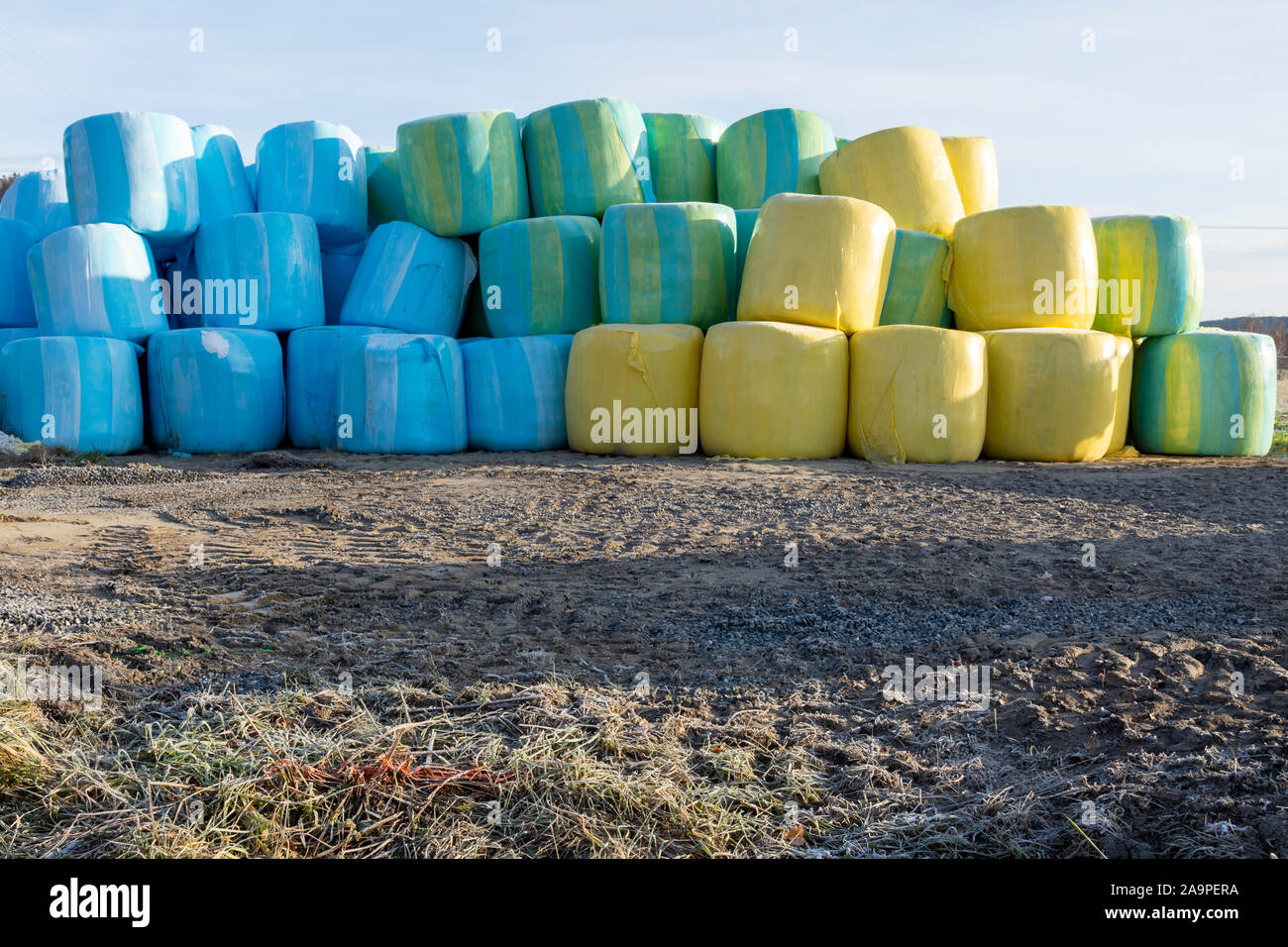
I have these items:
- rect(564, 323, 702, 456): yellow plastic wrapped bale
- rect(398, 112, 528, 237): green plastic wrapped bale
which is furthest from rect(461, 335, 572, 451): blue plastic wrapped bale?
rect(398, 112, 528, 237): green plastic wrapped bale

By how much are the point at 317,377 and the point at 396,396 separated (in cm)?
110

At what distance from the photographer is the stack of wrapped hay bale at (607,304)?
8.26m

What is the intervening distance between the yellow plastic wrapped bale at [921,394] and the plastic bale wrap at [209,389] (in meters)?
5.21

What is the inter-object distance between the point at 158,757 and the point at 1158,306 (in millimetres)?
9020

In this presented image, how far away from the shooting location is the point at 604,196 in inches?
380

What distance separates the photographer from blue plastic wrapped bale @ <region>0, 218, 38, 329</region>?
993 centimetres

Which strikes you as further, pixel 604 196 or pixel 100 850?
pixel 604 196

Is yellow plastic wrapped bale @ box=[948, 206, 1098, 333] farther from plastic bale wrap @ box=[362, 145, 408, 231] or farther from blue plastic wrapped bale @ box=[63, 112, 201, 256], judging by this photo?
blue plastic wrapped bale @ box=[63, 112, 201, 256]

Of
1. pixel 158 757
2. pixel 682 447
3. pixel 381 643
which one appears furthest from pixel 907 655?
pixel 682 447

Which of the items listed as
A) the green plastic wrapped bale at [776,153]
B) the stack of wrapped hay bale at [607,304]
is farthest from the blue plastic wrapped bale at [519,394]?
the green plastic wrapped bale at [776,153]

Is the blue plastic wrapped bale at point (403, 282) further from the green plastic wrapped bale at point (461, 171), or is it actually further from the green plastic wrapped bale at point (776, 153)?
the green plastic wrapped bale at point (776, 153)

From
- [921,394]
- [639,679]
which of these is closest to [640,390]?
[921,394]

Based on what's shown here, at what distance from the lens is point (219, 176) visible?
9.90m
